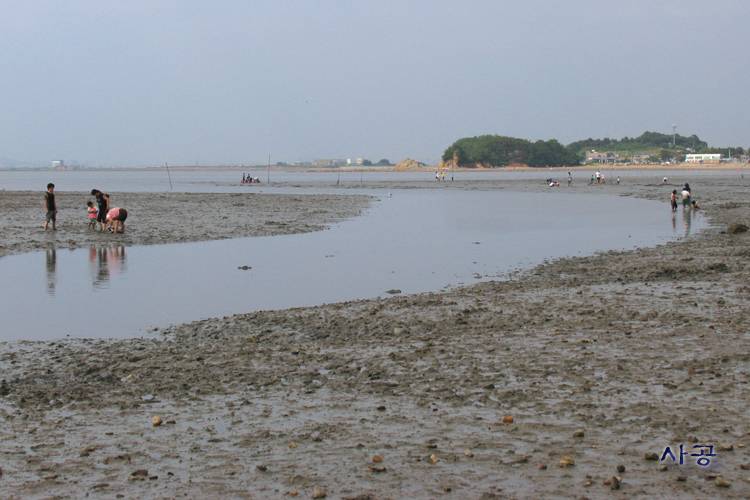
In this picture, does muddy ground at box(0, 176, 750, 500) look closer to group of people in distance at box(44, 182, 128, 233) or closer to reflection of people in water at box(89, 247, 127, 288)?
reflection of people in water at box(89, 247, 127, 288)

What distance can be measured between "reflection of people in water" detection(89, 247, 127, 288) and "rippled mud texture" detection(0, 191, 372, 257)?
1355 mm

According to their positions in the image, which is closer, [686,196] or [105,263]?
[105,263]

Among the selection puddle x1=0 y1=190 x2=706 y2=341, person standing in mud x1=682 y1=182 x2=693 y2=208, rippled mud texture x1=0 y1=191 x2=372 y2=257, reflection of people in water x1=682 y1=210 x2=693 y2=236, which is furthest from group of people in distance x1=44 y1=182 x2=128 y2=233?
person standing in mud x1=682 y1=182 x2=693 y2=208

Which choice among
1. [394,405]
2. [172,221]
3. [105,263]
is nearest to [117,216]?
[172,221]

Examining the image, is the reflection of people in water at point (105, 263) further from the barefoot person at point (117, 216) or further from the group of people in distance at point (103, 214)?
the group of people in distance at point (103, 214)

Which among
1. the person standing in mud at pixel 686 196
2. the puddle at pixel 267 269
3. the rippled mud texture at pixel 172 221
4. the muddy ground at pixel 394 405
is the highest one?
the person standing in mud at pixel 686 196

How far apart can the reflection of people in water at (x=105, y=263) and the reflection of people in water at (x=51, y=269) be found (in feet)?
2.85

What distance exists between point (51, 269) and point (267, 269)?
5768 millimetres

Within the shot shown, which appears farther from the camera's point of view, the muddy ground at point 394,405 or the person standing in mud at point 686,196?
the person standing in mud at point 686,196

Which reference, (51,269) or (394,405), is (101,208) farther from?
(394,405)

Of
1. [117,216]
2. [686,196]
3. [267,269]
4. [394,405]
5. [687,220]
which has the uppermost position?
[686,196]

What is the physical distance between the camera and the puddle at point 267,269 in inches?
460

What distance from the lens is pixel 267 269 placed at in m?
16.7

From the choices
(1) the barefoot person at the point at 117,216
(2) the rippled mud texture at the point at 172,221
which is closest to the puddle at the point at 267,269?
(2) the rippled mud texture at the point at 172,221
